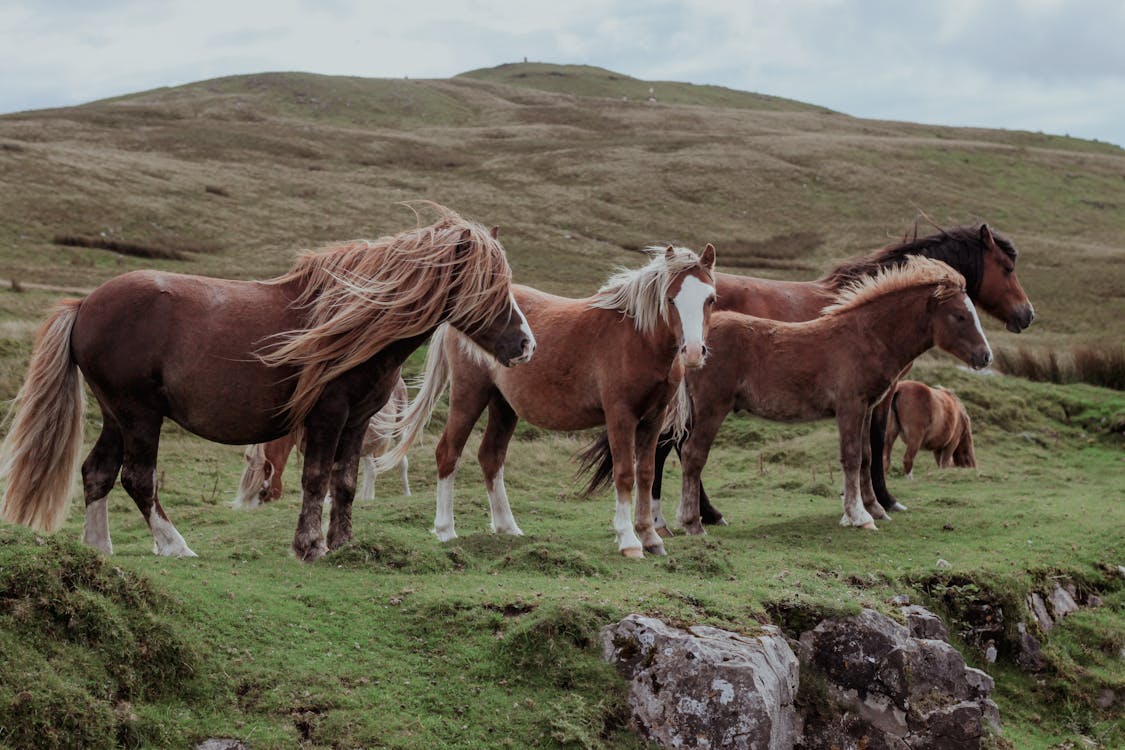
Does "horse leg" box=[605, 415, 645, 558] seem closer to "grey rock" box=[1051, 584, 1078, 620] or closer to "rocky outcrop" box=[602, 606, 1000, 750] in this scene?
"rocky outcrop" box=[602, 606, 1000, 750]

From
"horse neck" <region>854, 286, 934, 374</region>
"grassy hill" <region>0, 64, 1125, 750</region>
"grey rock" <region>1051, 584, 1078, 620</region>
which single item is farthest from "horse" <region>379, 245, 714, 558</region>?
"grey rock" <region>1051, 584, 1078, 620</region>

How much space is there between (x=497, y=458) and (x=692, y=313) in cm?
278

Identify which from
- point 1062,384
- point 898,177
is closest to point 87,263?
point 1062,384

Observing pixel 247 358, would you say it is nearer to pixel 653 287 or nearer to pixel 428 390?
pixel 428 390

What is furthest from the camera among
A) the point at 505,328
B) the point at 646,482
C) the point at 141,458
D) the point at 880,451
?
the point at 880,451

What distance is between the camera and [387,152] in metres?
74.4

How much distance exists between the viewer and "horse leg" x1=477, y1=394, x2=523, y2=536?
11.0 metres

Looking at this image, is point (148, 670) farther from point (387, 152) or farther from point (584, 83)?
point (584, 83)

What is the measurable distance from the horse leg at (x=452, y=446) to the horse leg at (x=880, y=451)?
5.84 m

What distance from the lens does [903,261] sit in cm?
1450

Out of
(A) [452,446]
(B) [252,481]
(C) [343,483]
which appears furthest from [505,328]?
(B) [252,481]

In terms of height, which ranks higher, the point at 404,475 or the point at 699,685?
the point at 699,685

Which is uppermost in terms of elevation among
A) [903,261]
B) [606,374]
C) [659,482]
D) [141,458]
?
[903,261]

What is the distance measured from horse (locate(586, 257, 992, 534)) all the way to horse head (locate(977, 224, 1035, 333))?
196cm
